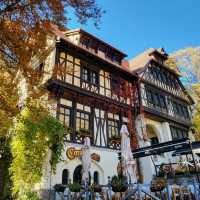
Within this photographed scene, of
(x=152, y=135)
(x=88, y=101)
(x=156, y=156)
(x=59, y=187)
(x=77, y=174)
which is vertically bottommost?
(x=59, y=187)

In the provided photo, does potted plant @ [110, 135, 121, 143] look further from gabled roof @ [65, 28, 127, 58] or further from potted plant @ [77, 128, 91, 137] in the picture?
gabled roof @ [65, 28, 127, 58]

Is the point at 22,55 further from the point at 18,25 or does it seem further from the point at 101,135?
the point at 101,135

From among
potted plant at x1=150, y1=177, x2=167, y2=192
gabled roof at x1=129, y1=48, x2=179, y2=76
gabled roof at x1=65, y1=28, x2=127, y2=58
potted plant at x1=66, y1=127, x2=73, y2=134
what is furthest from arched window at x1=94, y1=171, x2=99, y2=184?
gabled roof at x1=129, y1=48, x2=179, y2=76

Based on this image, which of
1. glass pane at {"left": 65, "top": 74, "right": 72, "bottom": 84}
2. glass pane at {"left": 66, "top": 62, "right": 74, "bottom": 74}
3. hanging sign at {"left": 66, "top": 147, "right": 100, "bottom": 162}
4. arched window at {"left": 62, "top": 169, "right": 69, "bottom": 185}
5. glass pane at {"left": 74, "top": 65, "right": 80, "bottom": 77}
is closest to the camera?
arched window at {"left": 62, "top": 169, "right": 69, "bottom": 185}

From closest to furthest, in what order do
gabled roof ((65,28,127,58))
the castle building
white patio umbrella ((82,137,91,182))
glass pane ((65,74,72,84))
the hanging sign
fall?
white patio umbrella ((82,137,91,182)), the hanging sign, the castle building, glass pane ((65,74,72,84)), gabled roof ((65,28,127,58))

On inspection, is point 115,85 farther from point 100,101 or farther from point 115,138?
point 115,138

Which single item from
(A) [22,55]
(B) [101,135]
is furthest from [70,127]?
(A) [22,55]

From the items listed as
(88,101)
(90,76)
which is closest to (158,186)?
(88,101)

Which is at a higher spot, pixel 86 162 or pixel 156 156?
pixel 156 156

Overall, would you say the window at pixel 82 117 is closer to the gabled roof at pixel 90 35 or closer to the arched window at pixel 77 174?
the arched window at pixel 77 174

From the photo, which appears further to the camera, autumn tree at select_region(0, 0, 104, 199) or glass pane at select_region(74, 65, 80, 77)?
glass pane at select_region(74, 65, 80, 77)

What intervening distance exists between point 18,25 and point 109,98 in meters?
8.87

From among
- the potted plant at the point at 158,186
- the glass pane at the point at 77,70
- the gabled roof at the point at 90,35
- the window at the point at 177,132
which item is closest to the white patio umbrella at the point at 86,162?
the potted plant at the point at 158,186

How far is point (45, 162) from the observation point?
471 inches
